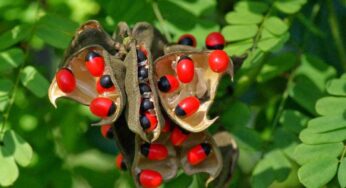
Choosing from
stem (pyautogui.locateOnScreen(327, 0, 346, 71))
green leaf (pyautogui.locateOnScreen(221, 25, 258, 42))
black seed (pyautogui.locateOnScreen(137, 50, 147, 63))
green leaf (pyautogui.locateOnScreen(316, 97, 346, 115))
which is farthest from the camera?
stem (pyautogui.locateOnScreen(327, 0, 346, 71))

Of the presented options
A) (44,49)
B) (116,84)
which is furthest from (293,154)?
(44,49)

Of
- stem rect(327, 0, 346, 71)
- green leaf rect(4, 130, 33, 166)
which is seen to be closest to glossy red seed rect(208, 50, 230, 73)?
green leaf rect(4, 130, 33, 166)

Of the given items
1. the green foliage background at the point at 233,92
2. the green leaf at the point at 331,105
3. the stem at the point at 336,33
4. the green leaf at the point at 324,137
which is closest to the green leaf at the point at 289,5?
the green foliage background at the point at 233,92

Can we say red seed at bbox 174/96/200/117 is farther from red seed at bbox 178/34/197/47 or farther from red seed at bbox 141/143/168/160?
red seed at bbox 178/34/197/47

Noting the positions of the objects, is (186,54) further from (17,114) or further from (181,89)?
(17,114)

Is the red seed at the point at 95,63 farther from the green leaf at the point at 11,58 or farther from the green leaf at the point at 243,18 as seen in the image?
the green leaf at the point at 243,18

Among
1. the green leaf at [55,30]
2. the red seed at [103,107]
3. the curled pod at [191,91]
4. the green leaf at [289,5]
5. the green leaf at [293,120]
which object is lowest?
the green leaf at [293,120]
